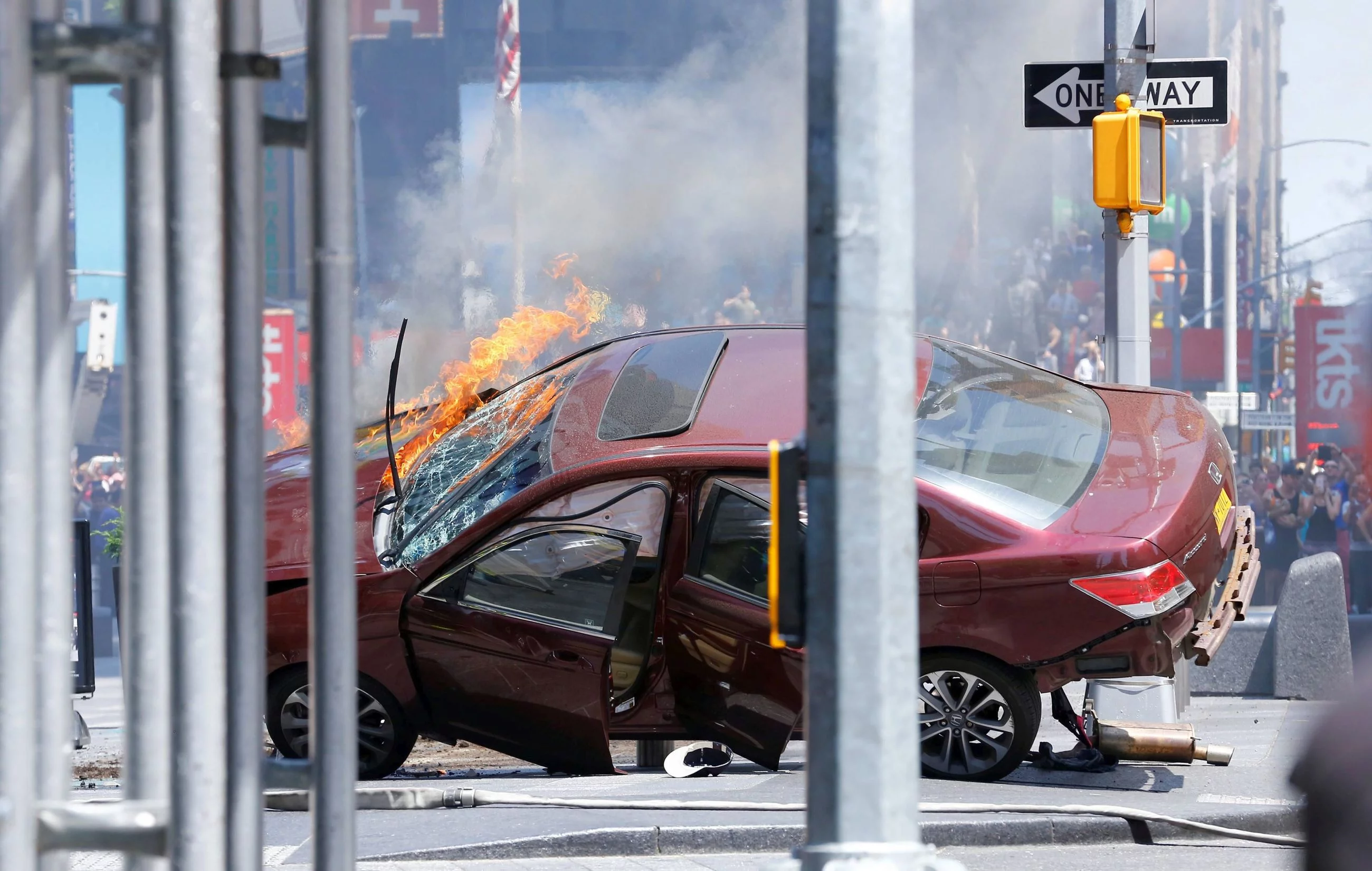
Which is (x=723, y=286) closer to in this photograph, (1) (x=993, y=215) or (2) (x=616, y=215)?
(2) (x=616, y=215)

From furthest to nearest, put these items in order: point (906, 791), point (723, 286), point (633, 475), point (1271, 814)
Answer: point (723, 286), point (633, 475), point (1271, 814), point (906, 791)

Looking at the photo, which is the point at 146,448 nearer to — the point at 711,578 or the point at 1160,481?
the point at 711,578

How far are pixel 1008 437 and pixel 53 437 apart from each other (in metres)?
5.01

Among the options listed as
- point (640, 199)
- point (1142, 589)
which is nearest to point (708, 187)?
point (640, 199)

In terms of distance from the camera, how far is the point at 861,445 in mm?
2537

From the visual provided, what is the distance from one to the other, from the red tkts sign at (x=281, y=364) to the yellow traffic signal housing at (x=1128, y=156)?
726 inches

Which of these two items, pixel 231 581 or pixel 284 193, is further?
pixel 284 193

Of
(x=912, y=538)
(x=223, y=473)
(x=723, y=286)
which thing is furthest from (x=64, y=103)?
(x=723, y=286)

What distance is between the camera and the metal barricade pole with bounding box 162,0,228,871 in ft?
7.89

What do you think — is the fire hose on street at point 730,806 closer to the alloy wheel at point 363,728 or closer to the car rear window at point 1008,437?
the alloy wheel at point 363,728

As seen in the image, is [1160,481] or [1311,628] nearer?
[1160,481]

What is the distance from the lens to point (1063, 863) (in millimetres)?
5566

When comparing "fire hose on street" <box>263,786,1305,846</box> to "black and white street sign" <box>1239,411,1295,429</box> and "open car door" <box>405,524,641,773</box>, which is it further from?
"black and white street sign" <box>1239,411,1295,429</box>

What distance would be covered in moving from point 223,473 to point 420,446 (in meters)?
5.26
